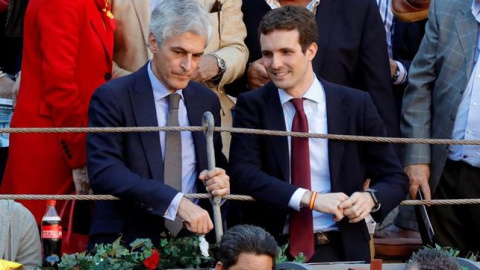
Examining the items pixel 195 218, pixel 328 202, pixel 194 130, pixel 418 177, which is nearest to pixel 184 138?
pixel 194 130

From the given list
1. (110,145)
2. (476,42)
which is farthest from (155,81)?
(476,42)

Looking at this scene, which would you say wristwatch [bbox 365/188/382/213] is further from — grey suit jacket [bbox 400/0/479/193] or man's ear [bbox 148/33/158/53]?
man's ear [bbox 148/33/158/53]

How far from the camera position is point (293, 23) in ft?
22.7

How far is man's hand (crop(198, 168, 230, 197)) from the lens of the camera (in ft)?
20.9

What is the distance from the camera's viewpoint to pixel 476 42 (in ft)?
24.8

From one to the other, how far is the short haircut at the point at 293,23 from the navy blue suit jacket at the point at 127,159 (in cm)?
66

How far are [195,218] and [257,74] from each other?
177 cm

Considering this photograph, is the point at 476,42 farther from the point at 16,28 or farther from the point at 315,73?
the point at 16,28

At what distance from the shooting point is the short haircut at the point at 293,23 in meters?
6.88

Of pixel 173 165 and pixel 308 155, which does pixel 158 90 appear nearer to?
pixel 173 165

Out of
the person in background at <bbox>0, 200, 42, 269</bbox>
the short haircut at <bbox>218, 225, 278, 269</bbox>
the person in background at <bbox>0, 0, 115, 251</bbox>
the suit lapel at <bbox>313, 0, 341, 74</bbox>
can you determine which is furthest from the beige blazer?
the short haircut at <bbox>218, 225, 278, 269</bbox>

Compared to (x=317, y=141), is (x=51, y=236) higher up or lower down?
lower down

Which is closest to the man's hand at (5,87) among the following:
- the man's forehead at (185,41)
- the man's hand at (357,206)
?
the man's forehead at (185,41)

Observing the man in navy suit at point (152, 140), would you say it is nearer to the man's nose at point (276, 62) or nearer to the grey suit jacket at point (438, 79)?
the man's nose at point (276, 62)
